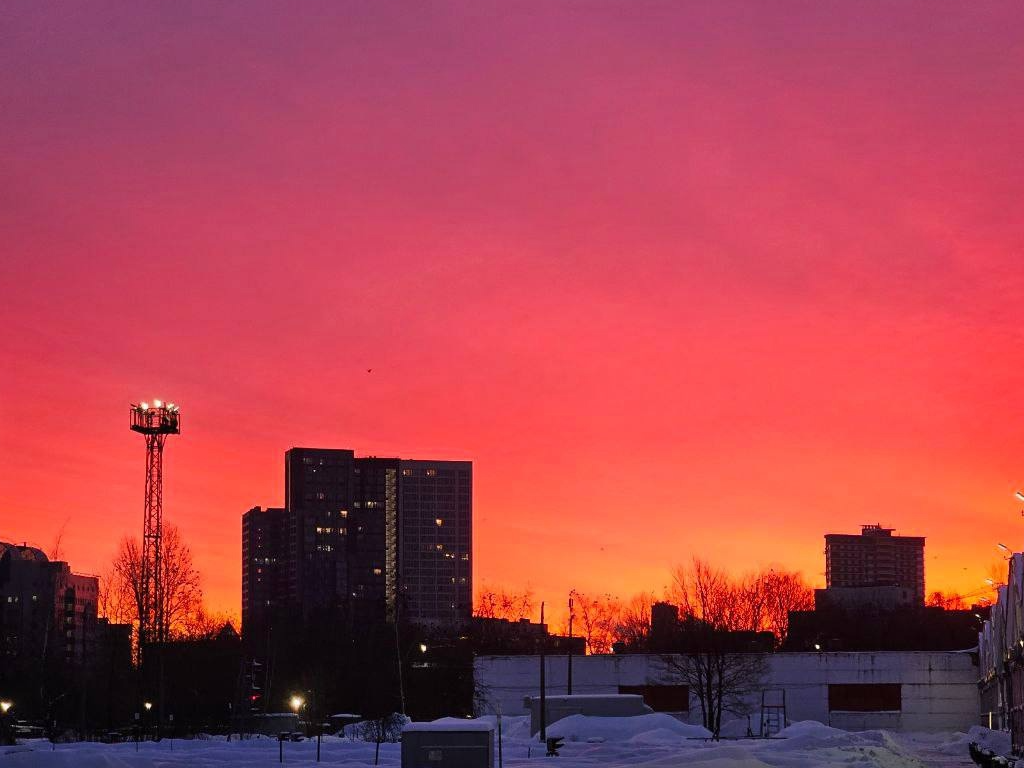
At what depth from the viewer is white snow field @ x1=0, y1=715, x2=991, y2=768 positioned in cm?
4355

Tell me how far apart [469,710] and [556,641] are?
3068 inches

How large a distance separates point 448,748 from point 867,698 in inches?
2056

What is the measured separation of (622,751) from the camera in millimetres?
57125

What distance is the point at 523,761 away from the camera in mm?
51438

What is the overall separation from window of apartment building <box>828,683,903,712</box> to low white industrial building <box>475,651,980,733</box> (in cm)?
6

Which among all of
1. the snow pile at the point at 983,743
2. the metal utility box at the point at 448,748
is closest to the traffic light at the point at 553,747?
the metal utility box at the point at 448,748

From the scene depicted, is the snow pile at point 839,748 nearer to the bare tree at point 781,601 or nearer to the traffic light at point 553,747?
the traffic light at point 553,747

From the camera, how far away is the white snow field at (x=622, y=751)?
143 ft

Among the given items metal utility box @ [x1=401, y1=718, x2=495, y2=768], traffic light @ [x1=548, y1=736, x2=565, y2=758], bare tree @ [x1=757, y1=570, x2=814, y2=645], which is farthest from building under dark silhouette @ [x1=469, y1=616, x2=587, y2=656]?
metal utility box @ [x1=401, y1=718, x2=495, y2=768]

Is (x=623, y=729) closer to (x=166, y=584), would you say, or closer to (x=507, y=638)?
(x=166, y=584)

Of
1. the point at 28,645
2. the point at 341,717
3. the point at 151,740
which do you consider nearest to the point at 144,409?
the point at 341,717

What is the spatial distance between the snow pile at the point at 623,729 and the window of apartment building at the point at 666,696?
749 inches

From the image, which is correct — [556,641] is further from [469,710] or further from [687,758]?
[687,758]

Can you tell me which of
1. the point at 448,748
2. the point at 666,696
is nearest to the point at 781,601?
the point at 666,696
